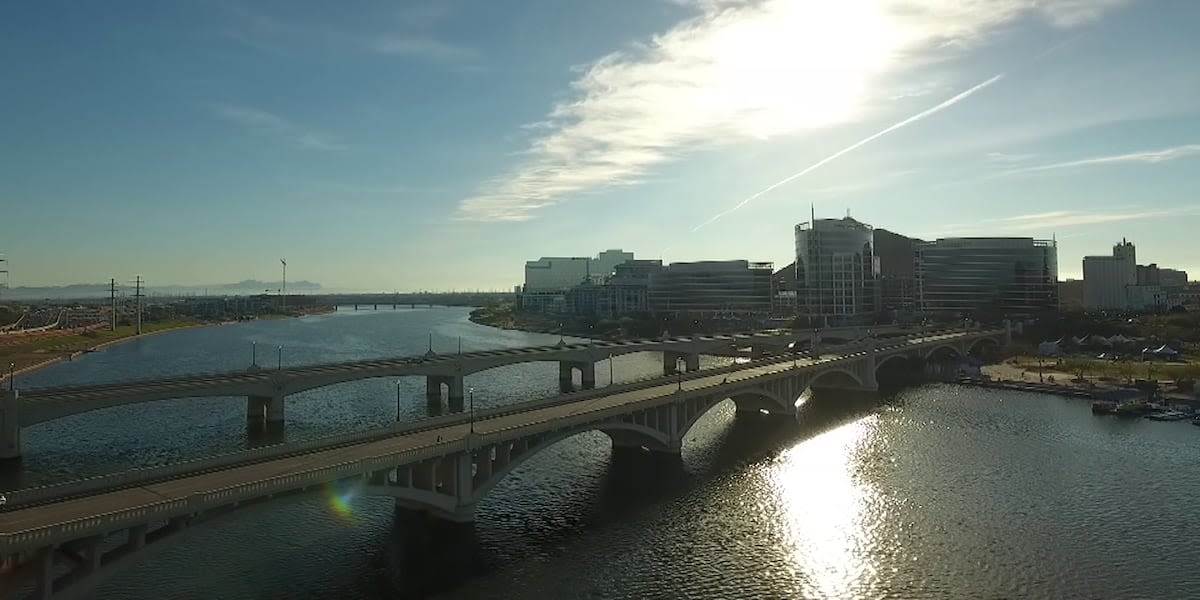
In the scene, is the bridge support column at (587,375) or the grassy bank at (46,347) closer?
the bridge support column at (587,375)

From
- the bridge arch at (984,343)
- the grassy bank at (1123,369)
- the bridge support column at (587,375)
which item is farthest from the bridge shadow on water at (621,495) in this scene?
the bridge arch at (984,343)

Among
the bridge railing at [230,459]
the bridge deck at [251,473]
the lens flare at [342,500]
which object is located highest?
the bridge railing at [230,459]

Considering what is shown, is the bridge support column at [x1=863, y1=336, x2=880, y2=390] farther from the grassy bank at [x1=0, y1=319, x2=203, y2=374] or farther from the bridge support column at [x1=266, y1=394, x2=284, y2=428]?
the grassy bank at [x1=0, y1=319, x2=203, y2=374]

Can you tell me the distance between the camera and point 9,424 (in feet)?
197

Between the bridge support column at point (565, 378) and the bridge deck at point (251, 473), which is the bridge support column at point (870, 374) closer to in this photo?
the bridge support column at point (565, 378)

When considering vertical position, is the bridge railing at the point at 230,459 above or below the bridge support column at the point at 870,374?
above

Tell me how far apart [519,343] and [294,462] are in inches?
5888

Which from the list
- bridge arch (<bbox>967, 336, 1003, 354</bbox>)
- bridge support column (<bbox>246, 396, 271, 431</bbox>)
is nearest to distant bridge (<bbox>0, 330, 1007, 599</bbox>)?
bridge support column (<bbox>246, 396, 271, 431</bbox>)

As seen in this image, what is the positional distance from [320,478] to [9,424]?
4363 cm

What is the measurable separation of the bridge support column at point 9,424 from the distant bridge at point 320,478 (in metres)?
29.6

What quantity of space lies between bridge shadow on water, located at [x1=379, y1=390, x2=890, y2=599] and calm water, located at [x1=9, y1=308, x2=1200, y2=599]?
259mm

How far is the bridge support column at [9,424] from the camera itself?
59.9m

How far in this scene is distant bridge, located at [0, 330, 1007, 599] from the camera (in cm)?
2703

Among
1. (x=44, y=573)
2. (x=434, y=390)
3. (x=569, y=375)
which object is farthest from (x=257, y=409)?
(x=44, y=573)
